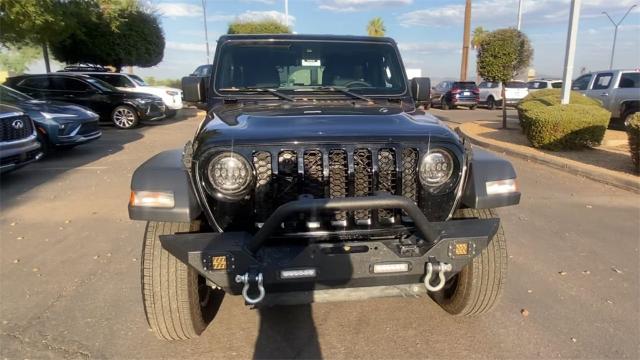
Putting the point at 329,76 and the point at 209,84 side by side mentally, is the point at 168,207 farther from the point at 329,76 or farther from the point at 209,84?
the point at 329,76

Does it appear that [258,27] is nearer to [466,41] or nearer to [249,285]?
[466,41]

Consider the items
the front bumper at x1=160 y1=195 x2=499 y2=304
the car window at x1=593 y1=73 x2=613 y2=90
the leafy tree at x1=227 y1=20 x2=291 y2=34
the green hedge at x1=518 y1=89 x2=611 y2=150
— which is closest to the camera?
the front bumper at x1=160 y1=195 x2=499 y2=304

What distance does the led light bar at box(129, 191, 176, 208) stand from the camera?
2.54 meters

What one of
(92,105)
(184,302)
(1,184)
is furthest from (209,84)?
(92,105)

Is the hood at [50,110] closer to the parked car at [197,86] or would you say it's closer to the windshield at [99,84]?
the windshield at [99,84]

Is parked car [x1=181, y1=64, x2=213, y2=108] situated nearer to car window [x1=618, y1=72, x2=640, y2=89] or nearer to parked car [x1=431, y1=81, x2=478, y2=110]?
car window [x1=618, y1=72, x2=640, y2=89]

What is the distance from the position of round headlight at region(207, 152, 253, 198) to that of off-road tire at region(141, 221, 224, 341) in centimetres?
38

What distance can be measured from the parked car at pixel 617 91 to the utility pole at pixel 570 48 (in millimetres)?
2892

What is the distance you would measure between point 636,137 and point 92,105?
43.9ft

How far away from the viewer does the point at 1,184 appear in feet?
23.9

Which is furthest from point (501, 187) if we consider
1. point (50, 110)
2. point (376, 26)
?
point (376, 26)

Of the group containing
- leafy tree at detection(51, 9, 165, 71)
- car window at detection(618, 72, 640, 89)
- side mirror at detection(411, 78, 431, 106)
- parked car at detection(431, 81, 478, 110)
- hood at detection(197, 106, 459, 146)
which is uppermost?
leafy tree at detection(51, 9, 165, 71)

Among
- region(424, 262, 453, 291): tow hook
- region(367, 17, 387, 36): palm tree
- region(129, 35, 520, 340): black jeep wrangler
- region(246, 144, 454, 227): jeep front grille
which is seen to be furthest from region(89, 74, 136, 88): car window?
region(367, 17, 387, 36): palm tree

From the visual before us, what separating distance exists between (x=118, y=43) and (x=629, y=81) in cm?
2128
